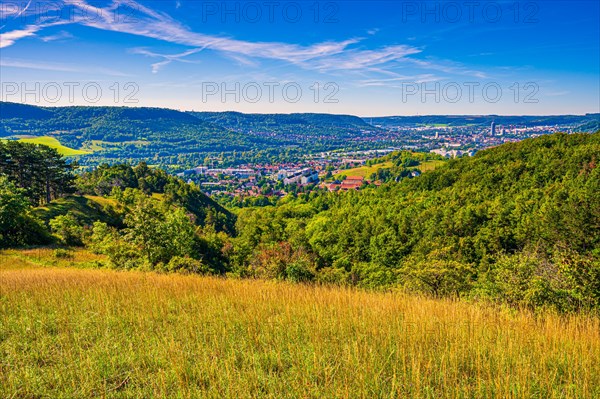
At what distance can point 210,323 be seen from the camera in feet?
15.0

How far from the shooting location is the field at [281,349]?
10.1 ft

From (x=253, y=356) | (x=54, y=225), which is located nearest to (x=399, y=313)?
(x=253, y=356)

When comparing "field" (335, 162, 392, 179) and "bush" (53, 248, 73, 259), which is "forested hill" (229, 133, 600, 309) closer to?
"bush" (53, 248, 73, 259)

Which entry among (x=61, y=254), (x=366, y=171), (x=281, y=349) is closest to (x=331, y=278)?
(x=281, y=349)

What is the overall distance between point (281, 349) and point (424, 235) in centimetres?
4182

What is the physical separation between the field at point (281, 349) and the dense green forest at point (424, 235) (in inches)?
114

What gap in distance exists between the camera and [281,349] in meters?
3.84

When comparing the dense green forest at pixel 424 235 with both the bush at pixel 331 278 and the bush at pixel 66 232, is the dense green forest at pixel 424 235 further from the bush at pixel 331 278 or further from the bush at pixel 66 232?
the bush at pixel 331 278

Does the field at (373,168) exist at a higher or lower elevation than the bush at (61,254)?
higher

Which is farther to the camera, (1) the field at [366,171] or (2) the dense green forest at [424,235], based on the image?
(1) the field at [366,171]

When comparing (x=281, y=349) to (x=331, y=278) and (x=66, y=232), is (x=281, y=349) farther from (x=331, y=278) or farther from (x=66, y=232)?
(x=66, y=232)

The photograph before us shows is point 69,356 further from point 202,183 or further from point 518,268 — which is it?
point 202,183

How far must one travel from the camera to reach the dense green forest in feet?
56.2

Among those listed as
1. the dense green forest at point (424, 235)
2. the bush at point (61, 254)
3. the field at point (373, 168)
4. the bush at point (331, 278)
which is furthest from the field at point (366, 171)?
the bush at point (61, 254)
